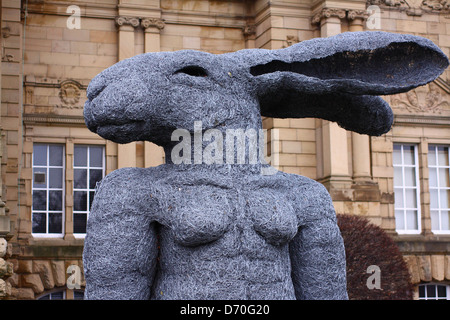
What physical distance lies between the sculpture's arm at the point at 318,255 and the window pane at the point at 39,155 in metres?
13.8

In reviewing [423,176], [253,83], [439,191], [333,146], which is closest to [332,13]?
[333,146]

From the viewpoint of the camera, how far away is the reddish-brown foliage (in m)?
11.2

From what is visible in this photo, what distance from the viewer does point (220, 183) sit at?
2.85 meters

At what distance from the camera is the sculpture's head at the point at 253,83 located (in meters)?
2.81

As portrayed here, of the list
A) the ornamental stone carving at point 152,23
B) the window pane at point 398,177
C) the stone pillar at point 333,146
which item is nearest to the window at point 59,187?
the ornamental stone carving at point 152,23

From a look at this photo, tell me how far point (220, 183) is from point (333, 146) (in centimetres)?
1394

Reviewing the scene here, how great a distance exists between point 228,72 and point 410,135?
1544cm

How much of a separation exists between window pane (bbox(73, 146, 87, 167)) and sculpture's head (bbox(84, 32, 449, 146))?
44.7ft

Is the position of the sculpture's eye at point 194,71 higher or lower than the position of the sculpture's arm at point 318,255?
higher

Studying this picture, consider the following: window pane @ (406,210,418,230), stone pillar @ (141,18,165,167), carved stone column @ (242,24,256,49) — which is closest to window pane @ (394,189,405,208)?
window pane @ (406,210,418,230)

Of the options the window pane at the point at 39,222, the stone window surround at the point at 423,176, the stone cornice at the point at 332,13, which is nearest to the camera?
the window pane at the point at 39,222

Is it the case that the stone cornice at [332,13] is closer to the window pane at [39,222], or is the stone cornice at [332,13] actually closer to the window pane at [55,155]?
the window pane at [55,155]
